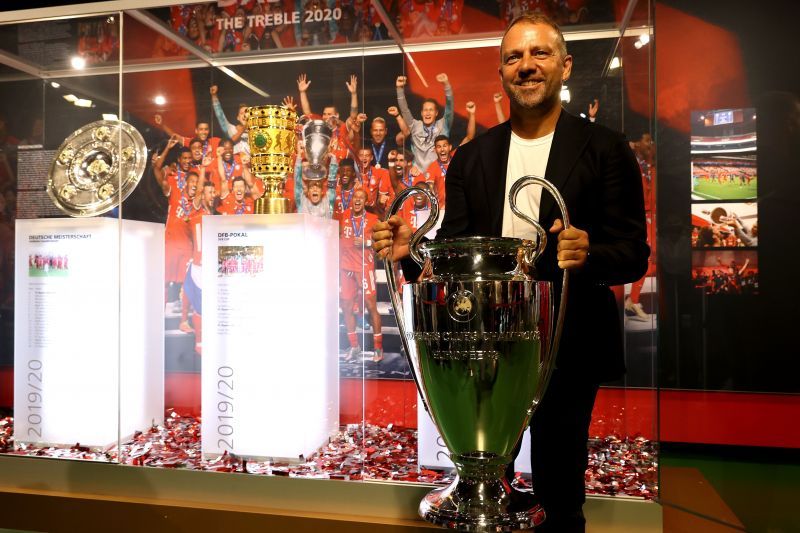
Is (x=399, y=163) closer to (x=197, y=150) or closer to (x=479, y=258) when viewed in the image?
(x=197, y=150)

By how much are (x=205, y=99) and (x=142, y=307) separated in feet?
2.94

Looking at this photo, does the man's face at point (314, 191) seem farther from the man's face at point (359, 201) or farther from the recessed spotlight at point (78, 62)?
the recessed spotlight at point (78, 62)

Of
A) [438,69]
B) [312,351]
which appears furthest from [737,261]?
[312,351]

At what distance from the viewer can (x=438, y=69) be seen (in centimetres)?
242

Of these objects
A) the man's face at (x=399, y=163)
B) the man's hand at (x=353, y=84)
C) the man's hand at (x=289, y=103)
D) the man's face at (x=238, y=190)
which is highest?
the man's hand at (x=353, y=84)

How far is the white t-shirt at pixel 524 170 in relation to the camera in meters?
1.63

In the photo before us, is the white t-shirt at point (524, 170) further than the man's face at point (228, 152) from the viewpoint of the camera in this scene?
No

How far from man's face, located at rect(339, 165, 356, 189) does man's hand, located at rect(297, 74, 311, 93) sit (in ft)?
1.18

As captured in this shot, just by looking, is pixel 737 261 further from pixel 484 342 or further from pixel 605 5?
pixel 484 342

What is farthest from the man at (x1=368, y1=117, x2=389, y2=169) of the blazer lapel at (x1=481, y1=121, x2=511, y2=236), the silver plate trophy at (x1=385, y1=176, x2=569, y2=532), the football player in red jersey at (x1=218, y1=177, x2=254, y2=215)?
the silver plate trophy at (x1=385, y1=176, x2=569, y2=532)

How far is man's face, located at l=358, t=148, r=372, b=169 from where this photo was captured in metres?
2.47

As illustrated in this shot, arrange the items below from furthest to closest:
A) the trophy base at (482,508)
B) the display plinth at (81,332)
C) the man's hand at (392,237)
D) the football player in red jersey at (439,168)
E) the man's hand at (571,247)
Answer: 1. the display plinth at (81,332)
2. the football player in red jersey at (439,168)
3. the man's hand at (392,237)
4. the man's hand at (571,247)
5. the trophy base at (482,508)

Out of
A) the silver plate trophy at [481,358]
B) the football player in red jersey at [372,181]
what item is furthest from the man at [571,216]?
the football player in red jersey at [372,181]

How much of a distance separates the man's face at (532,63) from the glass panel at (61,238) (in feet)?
5.90
